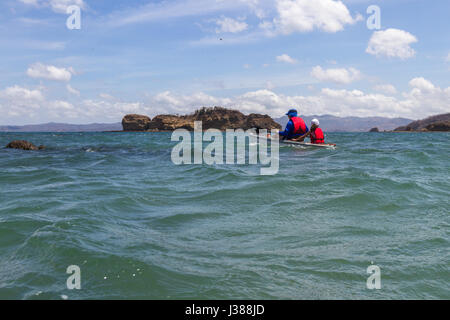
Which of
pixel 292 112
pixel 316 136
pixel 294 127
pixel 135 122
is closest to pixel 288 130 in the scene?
pixel 294 127

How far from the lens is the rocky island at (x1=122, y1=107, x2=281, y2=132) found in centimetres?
13638

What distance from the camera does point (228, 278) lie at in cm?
393

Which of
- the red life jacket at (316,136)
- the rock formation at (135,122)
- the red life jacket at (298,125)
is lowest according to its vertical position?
the red life jacket at (316,136)

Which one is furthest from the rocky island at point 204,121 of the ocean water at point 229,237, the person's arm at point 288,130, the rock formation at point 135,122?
the ocean water at point 229,237

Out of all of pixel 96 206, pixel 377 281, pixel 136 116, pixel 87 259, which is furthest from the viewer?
pixel 136 116

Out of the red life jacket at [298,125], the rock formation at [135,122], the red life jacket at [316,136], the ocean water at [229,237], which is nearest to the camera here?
the ocean water at [229,237]

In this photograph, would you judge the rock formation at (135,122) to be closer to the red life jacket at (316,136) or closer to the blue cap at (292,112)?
the blue cap at (292,112)

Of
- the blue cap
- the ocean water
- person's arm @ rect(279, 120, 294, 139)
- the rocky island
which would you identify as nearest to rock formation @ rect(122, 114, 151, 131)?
the rocky island

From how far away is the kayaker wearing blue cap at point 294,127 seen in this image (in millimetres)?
18031

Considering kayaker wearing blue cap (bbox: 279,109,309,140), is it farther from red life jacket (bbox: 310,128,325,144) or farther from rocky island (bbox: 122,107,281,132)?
rocky island (bbox: 122,107,281,132)
